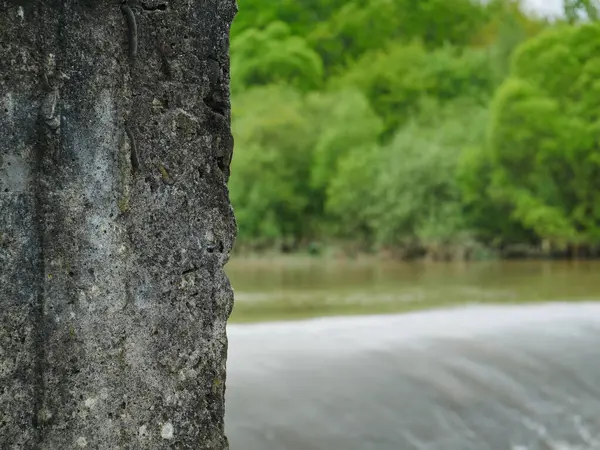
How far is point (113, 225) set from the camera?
8.13ft

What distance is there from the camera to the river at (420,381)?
22.1 ft

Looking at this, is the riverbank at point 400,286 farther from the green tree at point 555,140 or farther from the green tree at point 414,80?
the green tree at point 414,80

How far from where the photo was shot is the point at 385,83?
46938 mm

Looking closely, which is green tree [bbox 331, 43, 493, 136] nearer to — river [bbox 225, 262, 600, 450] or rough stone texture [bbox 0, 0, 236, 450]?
river [bbox 225, 262, 600, 450]

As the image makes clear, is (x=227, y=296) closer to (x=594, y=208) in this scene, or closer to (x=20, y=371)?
(x=20, y=371)

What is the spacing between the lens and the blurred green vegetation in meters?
25.9

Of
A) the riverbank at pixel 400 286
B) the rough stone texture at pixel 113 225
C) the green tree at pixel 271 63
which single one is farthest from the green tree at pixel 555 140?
the rough stone texture at pixel 113 225

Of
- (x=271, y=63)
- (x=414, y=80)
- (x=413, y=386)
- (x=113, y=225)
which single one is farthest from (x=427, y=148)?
(x=113, y=225)

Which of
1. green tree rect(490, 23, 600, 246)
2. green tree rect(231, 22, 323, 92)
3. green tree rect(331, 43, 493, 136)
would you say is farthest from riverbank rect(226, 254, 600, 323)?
green tree rect(231, 22, 323, 92)

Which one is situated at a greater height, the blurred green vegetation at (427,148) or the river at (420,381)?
the blurred green vegetation at (427,148)

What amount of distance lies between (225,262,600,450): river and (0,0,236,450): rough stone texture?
12.1 feet

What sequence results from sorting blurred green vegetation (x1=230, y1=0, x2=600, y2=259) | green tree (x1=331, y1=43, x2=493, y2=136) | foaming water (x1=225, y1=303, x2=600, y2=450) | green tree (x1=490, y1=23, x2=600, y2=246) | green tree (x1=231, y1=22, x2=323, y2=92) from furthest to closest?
green tree (x1=231, y1=22, x2=323, y2=92), green tree (x1=331, y1=43, x2=493, y2=136), blurred green vegetation (x1=230, y1=0, x2=600, y2=259), green tree (x1=490, y1=23, x2=600, y2=246), foaming water (x1=225, y1=303, x2=600, y2=450)

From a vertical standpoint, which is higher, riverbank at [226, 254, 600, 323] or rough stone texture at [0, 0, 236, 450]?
rough stone texture at [0, 0, 236, 450]

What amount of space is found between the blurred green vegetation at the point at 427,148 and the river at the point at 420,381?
425 centimetres
